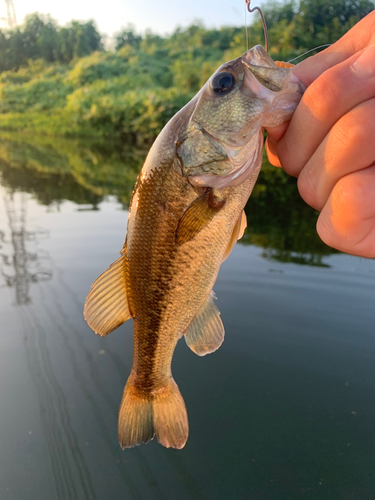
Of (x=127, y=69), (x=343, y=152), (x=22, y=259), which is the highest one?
(x=127, y=69)

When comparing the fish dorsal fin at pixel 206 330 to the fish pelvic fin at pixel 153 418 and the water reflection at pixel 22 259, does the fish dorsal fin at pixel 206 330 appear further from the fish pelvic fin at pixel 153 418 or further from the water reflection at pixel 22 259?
the water reflection at pixel 22 259

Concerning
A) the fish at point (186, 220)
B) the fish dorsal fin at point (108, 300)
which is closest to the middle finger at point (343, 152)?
the fish at point (186, 220)

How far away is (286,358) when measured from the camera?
3.45m

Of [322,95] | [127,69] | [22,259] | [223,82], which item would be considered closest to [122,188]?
[22,259]

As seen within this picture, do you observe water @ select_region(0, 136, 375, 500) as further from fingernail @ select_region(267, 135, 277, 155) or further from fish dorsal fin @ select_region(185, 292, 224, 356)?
fingernail @ select_region(267, 135, 277, 155)

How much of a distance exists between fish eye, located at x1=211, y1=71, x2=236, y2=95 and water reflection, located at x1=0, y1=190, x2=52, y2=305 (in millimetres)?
3676

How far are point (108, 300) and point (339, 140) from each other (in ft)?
3.85

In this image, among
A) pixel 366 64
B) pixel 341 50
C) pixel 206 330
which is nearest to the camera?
pixel 366 64

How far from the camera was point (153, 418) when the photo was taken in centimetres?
183

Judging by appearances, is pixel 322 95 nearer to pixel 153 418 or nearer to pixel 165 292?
pixel 165 292

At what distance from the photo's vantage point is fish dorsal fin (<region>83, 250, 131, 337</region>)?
5.46ft

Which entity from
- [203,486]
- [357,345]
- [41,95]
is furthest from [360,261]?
[41,95]

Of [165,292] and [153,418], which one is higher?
[165,292]

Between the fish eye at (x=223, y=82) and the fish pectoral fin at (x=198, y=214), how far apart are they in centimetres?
39
